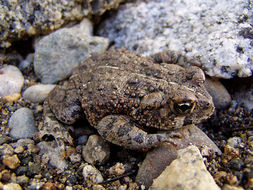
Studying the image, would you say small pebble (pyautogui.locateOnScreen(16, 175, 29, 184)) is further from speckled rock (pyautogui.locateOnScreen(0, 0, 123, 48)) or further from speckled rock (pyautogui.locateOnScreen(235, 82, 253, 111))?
speckled rock (pyautogui.locateOnScreen(235, 82, 253, 111))

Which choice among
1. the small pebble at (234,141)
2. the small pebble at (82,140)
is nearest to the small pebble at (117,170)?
the small pebble at (82,140)

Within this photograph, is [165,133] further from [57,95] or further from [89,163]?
[57,95]

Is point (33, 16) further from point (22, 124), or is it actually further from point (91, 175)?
point (91, 175)

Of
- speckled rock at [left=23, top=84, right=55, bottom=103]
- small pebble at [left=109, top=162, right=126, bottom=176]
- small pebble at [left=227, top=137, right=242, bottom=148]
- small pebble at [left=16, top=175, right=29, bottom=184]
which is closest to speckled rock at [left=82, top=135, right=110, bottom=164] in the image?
small pebble at [left=109, top=162, right=126, bottom=176]

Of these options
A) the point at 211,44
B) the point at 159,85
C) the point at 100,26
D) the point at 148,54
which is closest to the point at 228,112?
the point at 211,44

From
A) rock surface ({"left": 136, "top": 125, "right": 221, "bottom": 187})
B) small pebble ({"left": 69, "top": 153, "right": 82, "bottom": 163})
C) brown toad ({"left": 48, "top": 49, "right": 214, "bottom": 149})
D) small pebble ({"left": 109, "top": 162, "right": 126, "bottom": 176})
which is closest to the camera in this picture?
rock surface ({"left": 136, "top": 125, "right": 221, "bottom": 187})

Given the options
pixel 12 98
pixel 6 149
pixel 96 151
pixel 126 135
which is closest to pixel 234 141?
pixel 126 135
